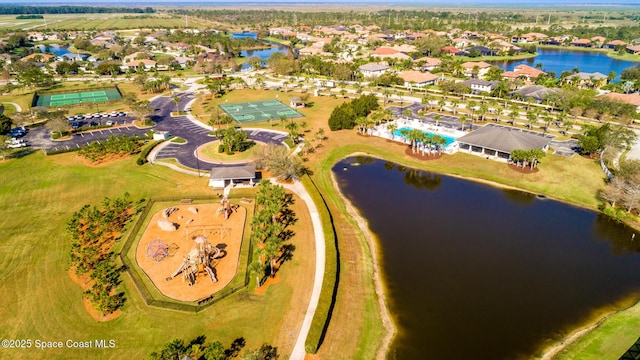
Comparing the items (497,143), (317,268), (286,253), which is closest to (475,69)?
(497,143)

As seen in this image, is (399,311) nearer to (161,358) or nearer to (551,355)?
(551,355)

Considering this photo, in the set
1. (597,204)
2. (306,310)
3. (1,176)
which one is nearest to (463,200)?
(597,204)

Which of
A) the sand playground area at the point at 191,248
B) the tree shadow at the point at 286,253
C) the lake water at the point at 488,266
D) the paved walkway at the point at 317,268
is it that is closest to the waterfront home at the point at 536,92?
the lake water at the point at 488,266

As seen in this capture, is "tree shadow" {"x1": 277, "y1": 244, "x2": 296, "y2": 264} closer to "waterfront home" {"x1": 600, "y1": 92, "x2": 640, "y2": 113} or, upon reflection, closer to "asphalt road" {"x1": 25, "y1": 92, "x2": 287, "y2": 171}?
"asphalt road" {"x1": 25, "y1": 92, "x2": 287, "y2": 171}

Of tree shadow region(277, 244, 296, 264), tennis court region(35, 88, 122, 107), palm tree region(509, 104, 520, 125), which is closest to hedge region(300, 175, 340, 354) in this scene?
tree shadow region(277, 244, 296, 264)

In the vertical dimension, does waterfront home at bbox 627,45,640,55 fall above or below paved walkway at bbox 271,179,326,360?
above

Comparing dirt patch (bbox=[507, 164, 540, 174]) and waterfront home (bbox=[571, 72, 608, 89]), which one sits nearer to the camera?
dirt patch (bbox=[507, 164, 540, 174])

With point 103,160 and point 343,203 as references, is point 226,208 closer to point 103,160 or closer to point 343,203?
point 343,203
